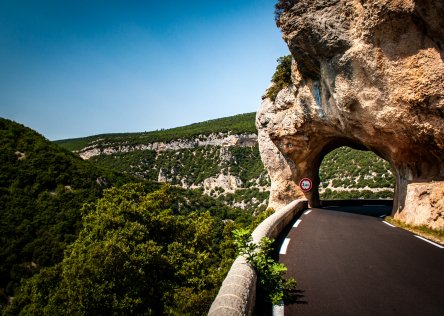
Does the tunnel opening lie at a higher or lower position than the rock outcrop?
lower

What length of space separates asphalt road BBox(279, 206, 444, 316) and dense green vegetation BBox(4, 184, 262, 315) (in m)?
2.91

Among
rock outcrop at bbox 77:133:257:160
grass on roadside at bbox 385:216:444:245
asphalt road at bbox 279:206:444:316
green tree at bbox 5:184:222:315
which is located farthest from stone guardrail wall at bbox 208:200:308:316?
rock outcrop at bbox 77:133:257:160

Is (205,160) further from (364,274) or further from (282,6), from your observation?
(364,274)

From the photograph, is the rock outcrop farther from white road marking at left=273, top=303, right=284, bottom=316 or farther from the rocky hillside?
white road marking at left=273, top=303, right=284, bottom=316

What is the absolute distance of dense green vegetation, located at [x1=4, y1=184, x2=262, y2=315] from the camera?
12.3m

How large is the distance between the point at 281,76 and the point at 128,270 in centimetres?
1780

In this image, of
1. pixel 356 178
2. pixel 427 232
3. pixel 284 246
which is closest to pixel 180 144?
pixel 356 178

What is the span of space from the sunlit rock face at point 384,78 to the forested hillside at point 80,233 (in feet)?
29.9

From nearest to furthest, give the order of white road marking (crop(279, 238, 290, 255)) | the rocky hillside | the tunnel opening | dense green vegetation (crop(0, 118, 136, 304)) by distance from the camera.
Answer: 1. white road marking (crop(279, 238, 290, 255))
2. dense green vegetation (crop(0, 118, 136, 304))
3. the tunnel opening
4. the rocky hillside

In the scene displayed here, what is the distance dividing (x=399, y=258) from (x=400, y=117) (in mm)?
7159

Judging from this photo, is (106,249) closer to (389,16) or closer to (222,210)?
(389,16)

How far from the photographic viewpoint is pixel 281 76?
23.4 metres

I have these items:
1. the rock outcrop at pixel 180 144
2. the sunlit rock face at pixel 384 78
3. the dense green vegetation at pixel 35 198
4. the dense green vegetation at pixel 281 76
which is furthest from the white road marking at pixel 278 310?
the rock outcrop at pixel 180 144

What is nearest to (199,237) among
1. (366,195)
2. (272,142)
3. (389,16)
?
(272,142)
